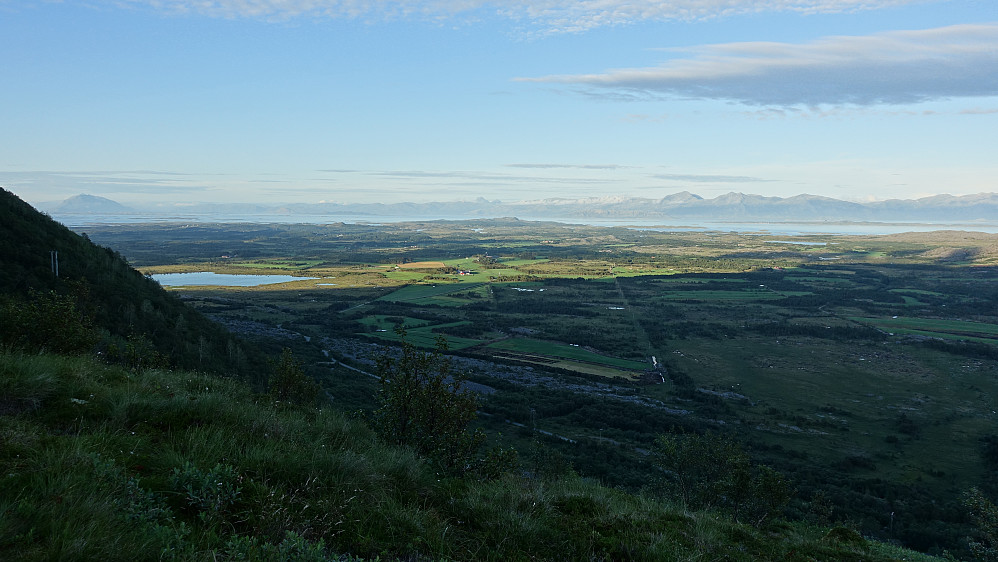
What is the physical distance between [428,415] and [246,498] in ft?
23.1

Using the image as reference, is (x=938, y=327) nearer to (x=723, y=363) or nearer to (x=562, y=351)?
(x=723, y=363)

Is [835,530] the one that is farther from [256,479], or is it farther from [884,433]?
[884,433]

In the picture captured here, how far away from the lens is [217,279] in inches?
5817

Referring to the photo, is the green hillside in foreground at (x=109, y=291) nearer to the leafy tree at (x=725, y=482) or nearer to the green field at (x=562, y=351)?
the leafy tree at (x=725, y=482)

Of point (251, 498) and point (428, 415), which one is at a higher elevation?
point (251, 498)

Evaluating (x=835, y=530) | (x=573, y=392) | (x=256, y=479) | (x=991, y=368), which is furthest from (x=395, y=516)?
(x=991, y=368)

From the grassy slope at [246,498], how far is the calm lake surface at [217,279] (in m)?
143

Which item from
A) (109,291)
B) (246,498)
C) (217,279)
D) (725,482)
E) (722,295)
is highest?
(246,498)

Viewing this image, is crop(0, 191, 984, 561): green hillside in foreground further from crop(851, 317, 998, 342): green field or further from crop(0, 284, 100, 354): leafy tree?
crop(851, 317, 998, 342): green field

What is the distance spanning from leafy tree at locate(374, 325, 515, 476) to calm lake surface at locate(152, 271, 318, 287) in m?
140

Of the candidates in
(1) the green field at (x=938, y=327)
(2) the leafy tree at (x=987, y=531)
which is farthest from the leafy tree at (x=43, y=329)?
(1) the green field at (x=938, y=327)

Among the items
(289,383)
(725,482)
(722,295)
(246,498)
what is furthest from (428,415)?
(722,295)

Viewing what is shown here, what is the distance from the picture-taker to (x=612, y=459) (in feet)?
126

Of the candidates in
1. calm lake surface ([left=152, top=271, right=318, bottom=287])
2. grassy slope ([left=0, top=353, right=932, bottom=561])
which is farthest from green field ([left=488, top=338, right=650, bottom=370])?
calm lake surface ([left=152, top=271, right=318, bottom=287])
